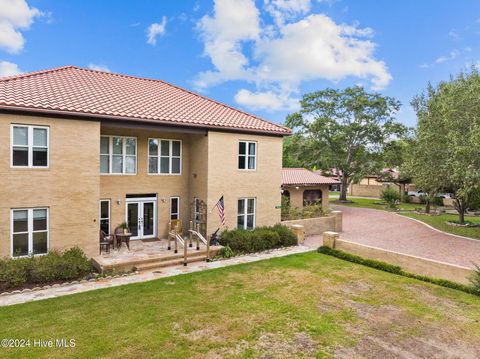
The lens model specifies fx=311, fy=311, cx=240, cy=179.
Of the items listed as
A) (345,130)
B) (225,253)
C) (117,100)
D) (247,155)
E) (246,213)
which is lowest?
(225,253)

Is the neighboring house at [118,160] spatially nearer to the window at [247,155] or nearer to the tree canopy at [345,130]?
the window at [247,155]

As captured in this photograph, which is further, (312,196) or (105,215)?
(312,196)

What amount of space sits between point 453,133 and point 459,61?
289 inches

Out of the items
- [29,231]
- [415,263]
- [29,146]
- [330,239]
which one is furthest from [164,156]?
[415,263]

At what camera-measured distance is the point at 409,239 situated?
19109 millimetres

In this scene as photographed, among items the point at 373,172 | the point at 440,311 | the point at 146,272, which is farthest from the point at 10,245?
the point at 373,172

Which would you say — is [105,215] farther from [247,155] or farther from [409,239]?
[409,239]

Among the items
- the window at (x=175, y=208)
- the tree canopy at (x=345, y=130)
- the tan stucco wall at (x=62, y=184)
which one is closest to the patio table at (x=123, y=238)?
the tan stucco wall at (x=62, y=184)

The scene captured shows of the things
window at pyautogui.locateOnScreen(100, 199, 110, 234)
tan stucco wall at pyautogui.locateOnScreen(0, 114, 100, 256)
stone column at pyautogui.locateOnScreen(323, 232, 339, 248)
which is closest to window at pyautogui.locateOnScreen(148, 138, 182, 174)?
window at pyautogui.locateOnScreen(100, 199, 110, 234)

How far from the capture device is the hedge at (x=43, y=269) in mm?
9992

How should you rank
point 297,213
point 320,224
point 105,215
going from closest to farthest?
point 105,215 → point 320,224 → point 297,213

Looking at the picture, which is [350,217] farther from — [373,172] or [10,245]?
[10,245]

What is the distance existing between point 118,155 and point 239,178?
20.1ft

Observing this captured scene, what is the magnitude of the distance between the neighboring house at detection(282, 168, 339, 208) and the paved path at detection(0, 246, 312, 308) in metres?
11.9
